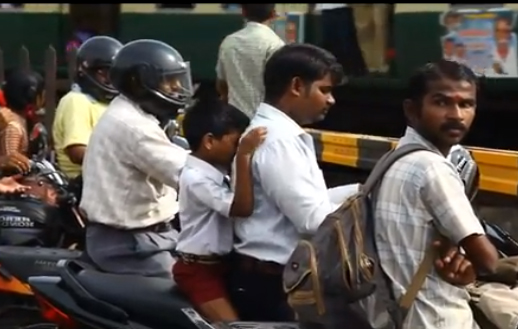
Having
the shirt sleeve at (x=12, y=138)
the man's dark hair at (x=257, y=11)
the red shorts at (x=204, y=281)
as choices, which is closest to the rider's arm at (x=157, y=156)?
the red shorts at (x=204, y=281)

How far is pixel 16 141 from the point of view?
24.4 feet

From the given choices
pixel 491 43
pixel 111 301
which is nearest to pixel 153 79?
pixel 111 301

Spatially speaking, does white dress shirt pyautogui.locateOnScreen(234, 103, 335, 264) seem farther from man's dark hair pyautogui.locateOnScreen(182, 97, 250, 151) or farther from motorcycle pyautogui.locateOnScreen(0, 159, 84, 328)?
motorcycle pyautogui.locateOnScreen(0, 159, 84, 328)

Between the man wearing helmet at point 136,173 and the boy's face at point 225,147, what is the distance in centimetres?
45

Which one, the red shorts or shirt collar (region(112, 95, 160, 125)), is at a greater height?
shirt collar (region(112, 95, 160, 125))

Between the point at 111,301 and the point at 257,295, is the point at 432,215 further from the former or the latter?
the point at 111,301

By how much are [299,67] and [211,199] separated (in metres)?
0.55

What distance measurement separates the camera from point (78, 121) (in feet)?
22.9

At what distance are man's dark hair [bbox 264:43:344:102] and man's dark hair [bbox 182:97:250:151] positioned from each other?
0.29 metres

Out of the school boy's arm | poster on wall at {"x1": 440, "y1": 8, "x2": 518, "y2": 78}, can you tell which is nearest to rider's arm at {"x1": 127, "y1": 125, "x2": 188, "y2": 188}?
the school boy's arm

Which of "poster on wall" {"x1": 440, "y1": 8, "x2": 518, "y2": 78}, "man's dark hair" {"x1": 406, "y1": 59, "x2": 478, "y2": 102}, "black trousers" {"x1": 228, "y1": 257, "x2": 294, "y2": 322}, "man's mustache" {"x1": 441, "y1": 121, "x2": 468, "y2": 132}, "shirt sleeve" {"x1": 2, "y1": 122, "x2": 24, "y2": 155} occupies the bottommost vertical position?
"poster on wall" {"x1": 440, "y1": 8, "x2": 518, "y2": 78}

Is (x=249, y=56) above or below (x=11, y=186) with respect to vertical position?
above

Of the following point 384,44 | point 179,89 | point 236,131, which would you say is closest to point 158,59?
point 179,89

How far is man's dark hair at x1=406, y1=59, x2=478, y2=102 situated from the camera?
3826 mm
